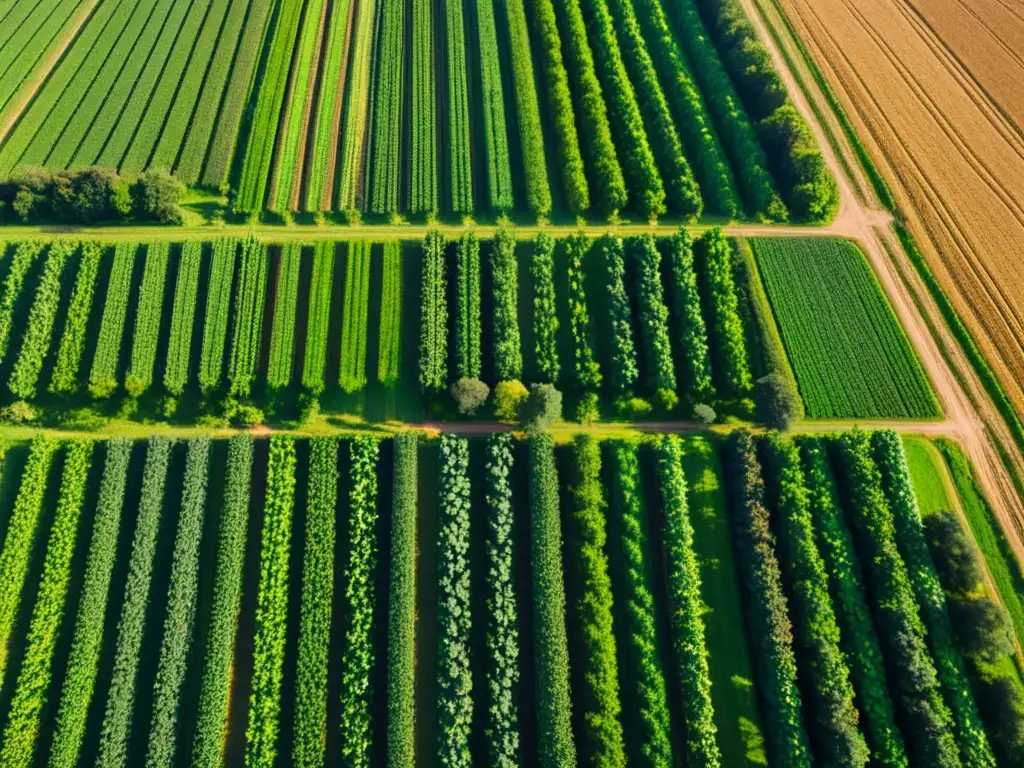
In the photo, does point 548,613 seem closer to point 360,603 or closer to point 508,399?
point 360,603

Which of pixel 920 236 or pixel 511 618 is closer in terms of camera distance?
pixel 511 618

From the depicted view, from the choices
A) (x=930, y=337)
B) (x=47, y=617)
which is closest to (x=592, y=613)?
(x=47, y=617)

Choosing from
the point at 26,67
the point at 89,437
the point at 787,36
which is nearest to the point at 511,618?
the point at 89,437

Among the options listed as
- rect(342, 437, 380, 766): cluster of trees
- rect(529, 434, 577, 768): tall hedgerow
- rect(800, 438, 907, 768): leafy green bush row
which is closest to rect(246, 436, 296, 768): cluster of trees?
rect(342, 437, 380, 766): cluster of trees

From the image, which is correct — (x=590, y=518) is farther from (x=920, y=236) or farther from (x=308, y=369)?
(x=920, y=236)

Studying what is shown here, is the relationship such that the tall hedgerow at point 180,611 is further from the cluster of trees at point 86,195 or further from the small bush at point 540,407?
the small bush at point 540,407

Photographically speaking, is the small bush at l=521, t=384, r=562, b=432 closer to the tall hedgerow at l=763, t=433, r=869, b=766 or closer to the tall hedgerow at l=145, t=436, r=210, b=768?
the tall hedgerow at l=763, t=433, r=869, b=766
